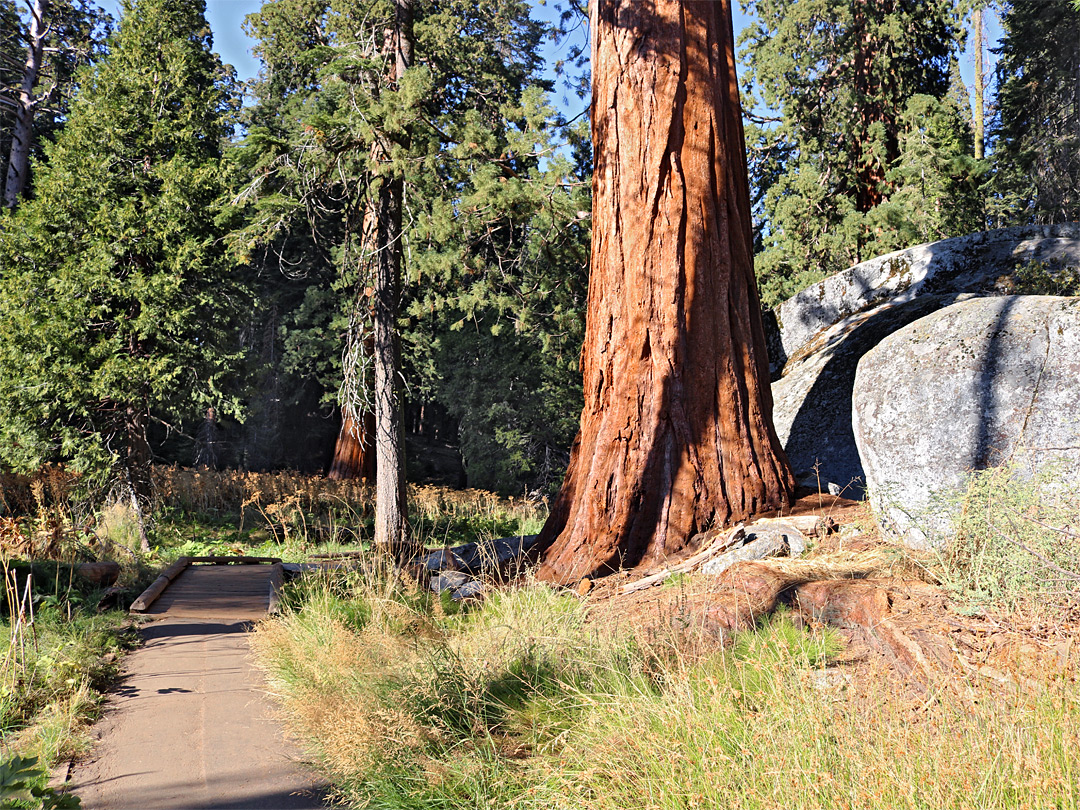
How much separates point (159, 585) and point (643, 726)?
6.24 meters

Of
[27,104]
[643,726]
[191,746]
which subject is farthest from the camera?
[27,104]

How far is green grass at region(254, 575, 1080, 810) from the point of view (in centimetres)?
231

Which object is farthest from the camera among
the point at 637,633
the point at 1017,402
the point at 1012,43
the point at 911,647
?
the point at 1012,43

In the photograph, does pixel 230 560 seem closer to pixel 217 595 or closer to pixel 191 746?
pixel 217 595

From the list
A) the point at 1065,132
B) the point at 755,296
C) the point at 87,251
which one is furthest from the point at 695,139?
the point at 1065,132

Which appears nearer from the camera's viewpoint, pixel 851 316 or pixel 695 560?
pixel 695 560

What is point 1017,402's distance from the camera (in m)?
4.41

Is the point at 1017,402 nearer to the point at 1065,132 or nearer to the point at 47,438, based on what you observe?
A: the point at 47,438

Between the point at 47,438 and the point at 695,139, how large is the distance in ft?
31.6

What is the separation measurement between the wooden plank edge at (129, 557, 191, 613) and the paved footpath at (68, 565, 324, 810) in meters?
1.26

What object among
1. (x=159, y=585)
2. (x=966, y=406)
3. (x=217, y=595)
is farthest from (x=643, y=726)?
(x=159, y=585)

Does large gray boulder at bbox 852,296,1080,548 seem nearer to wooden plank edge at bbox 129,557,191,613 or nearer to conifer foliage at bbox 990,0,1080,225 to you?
wooden plank edge at bbox 129,557,191,613

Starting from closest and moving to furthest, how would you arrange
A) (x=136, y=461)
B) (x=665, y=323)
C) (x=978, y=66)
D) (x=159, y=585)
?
1. (x=665, y=323)
2. (x=159, y=585)
3. (x=136, y=461)
4. (x=978, y=66)

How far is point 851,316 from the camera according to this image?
28.9 feet
